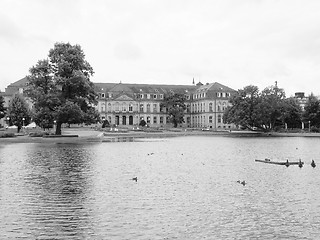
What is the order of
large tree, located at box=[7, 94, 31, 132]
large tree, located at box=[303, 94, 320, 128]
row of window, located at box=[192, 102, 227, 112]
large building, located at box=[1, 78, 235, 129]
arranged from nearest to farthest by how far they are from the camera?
large tree, located at box=[7, 94, 31, 132] < large tree, located at box=[303, 94, 320, 128] < row of window, located at box=[192, 102, 227, 112] < large building, located at box=[1, 78, 235, 129]

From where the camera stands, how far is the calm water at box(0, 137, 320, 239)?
1641 centimetres

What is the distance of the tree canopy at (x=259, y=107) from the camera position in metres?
116

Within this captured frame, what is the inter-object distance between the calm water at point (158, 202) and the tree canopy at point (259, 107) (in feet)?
268

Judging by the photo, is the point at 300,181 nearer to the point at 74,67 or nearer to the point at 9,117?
the point at 74,67

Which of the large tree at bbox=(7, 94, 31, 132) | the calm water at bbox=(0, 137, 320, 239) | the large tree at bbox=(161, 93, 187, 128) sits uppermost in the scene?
the large tree at bbox=(161, 93, 187, 128)

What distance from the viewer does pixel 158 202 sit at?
70.5 ft

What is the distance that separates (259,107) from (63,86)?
57.3m

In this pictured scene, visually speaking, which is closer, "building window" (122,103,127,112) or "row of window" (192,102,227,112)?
"row of window" (192,102,227,112)

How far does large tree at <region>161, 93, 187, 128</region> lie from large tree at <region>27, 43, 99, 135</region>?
83461 millimetres

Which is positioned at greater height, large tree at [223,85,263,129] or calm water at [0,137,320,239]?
large tree at [223,85,263,129]

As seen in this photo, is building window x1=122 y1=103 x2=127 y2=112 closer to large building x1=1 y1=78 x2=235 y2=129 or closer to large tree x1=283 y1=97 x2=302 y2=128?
large building x1=1 y1=78 x2=235 y2=129

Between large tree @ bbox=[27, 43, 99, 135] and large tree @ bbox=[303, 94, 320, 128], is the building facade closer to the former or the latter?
large tree @ bbox=[303, 94, 320, 128]

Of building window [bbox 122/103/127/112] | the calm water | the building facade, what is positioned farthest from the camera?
building window [bbox 122/103/127/112]

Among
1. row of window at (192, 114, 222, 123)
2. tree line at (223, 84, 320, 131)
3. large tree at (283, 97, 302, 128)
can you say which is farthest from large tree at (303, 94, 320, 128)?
row of window at (192, 114, 222, 123)
